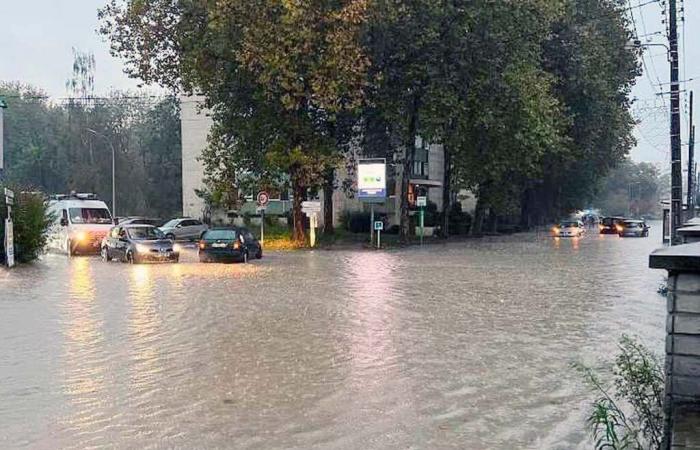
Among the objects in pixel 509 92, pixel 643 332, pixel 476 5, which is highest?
pixel 476 5

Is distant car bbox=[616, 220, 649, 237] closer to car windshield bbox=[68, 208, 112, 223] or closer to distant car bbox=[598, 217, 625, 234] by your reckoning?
distant car bbox=[598, 217, 625, 234]

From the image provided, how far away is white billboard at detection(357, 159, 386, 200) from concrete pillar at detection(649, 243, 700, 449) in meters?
34.6

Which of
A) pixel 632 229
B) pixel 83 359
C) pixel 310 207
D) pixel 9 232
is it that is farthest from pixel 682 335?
pixel 632 229

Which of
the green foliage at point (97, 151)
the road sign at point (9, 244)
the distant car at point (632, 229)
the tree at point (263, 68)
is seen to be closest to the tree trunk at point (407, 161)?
the tree at point (263, 68)

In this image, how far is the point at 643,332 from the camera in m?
12.6

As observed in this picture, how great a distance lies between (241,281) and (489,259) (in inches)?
504

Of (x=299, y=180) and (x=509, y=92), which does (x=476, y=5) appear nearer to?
(x=509, y=92)

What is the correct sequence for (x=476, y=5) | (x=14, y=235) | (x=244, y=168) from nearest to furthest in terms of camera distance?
(x=14, y=235) → (x=476, y=5) → (x=244, y=168)

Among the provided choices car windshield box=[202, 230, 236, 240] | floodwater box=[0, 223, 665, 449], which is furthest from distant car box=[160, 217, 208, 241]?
floodwater box=[0, 223, 665, 449]

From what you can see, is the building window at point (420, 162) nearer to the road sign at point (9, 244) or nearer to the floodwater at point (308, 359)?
the road sign at point (9, 244)

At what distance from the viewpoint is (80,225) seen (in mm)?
34844

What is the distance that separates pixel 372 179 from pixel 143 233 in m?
13.9

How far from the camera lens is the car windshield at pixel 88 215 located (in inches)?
1391

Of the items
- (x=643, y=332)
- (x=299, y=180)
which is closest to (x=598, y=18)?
(x=299, y=180)
